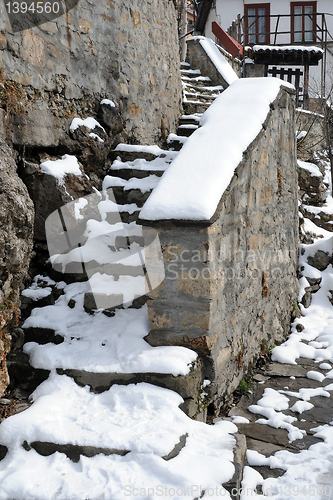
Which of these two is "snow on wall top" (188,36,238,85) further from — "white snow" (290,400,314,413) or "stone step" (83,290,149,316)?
"white snow" (290,400,314,413)

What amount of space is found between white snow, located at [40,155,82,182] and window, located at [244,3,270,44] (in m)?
14.3

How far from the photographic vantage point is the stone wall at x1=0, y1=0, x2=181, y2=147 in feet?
9.62

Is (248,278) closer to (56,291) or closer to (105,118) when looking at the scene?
(56,291)

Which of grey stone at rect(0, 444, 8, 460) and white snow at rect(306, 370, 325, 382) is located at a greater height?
grey stone at rect(0, 444, 8, 460)

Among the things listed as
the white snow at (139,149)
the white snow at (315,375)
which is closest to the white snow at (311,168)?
the white snow at (139,149)

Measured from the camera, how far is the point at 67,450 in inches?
72.1

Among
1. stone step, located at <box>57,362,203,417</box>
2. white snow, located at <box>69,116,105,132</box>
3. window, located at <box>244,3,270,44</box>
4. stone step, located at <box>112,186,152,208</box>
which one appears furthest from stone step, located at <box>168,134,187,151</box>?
window, located at <box>244,3,270,44</box>

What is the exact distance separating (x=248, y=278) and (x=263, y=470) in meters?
1.26

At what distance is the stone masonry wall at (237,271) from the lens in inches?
90.1

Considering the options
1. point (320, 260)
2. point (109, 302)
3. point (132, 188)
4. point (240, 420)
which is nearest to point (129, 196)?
point (132, 188)

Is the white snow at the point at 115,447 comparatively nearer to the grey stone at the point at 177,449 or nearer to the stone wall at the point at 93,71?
the grey stone at the point at 177,449

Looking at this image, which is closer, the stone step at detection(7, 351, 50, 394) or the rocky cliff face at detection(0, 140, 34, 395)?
the rocky cliff face at detection(0, 140, 34, 395)

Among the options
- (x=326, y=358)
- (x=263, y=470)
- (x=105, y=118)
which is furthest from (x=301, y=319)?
(x=105, y=118)

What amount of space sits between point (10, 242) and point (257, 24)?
645 inches
